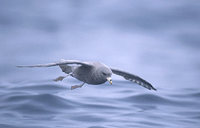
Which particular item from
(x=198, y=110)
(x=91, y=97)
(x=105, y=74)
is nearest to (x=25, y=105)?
(x=91, y=97)

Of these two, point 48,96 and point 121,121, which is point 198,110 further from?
point 48,96

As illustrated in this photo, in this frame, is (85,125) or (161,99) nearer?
(85,125)

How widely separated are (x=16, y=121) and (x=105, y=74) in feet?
27.4

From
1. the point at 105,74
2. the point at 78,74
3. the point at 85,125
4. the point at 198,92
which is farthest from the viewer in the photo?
the point at 198,92

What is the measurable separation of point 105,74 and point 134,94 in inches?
404

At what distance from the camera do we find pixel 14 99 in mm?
21938

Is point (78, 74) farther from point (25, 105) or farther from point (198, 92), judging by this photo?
point (198, 92)

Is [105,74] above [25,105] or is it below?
below

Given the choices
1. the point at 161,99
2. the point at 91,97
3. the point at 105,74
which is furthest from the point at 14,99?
the point at 105,74

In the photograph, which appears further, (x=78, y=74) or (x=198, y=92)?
(x=198, y=92)

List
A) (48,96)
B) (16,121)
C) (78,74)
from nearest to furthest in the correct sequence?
1. (78,74)
2. (16,121)
3. (48,96)

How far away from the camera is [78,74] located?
13.6m

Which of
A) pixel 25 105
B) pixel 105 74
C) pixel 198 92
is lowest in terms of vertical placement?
pixel 105 74

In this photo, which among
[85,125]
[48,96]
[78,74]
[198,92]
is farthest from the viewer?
[198,92]
